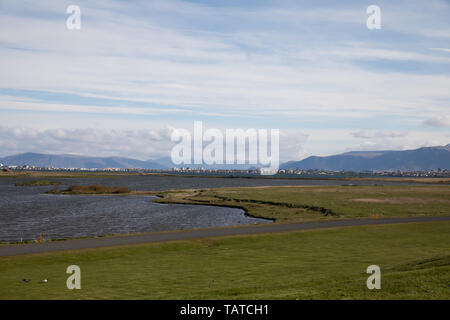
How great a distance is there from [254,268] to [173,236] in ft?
53.1

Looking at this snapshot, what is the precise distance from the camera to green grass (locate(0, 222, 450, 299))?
20.3m

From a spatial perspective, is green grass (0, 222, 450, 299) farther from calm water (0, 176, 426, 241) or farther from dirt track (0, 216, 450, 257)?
calm water (0, 176, 426, 241)

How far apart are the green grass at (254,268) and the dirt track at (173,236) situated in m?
2.48

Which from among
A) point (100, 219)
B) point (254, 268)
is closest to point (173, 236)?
point (254, 268)

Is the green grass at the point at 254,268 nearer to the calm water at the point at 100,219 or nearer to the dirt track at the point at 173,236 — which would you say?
the dirt track at the point at 173,236

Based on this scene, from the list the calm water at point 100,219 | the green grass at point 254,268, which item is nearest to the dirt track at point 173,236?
the green grass at point 254,268

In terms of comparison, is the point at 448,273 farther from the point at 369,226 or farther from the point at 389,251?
the point at 369,226

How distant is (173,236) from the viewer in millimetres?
43781

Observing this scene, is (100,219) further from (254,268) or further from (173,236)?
(254,268)

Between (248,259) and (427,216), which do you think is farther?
(427,216)

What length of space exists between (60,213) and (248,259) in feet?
175
